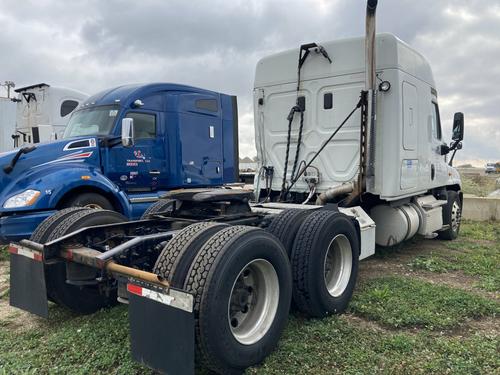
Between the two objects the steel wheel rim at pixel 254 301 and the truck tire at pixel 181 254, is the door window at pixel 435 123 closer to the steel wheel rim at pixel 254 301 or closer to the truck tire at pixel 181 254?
the steel wheel rim at pixel 254 301

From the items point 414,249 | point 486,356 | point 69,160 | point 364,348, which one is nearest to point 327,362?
point 364,348

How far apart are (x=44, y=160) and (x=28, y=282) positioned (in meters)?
3.70

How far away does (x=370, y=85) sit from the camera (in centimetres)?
567

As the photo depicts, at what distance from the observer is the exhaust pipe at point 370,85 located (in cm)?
551

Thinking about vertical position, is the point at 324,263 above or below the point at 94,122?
below

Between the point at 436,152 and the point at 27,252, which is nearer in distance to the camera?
the point at 27,252

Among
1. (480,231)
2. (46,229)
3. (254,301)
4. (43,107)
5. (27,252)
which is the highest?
(43,107)

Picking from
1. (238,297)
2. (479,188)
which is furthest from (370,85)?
(479,188)

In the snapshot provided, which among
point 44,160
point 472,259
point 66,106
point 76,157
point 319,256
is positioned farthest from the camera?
point 66,106

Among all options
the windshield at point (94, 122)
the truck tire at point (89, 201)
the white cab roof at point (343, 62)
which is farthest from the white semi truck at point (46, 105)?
the white cab roof at point (343, 62)

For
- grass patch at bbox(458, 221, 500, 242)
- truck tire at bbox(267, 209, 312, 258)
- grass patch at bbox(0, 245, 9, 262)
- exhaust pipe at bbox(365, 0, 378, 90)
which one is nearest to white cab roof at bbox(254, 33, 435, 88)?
exhaust pipe at bbox(365, 0, 378, 90)

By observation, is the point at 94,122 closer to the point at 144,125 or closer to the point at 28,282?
the point at 144,125

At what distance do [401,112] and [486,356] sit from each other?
3410 mm

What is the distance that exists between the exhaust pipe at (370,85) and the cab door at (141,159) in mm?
4124
